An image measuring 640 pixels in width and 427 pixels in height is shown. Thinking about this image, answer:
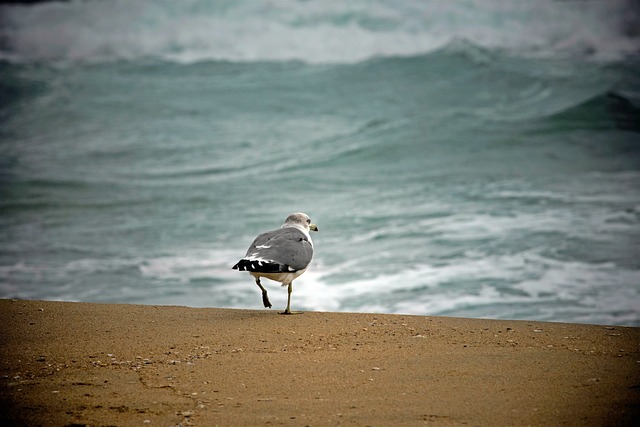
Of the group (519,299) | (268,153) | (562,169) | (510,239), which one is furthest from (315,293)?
(268,153)

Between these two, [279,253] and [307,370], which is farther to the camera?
[279,253]

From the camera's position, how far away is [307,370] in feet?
14.1

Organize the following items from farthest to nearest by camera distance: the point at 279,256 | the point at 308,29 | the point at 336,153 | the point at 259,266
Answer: the point at 308,29 < the point at 336,153 < the point at 279,256 < the point at 259,266

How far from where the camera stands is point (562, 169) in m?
15.9

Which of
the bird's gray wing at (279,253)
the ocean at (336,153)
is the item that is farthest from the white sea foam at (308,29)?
the bird's gray wing at (279,253)

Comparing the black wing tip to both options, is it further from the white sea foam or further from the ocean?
the white sea foam

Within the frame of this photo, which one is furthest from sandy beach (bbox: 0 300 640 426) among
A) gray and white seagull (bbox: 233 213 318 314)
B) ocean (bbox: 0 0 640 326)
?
ocean (bbox: 0 0 640 326)

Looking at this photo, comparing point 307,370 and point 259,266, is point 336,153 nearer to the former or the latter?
point 259,266

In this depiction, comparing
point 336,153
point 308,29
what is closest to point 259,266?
point 336,153

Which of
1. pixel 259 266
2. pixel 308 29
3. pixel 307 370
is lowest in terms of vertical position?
pixel 307 370

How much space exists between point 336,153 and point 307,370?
14.1 metres

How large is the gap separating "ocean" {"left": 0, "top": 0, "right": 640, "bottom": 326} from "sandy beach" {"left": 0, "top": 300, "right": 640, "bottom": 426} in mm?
3143

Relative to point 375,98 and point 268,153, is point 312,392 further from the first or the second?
point 375,98

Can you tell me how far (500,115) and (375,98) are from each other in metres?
3.56
